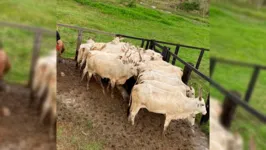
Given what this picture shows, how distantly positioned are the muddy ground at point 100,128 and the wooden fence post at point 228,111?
221mm

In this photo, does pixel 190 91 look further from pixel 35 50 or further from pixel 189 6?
pixel 35 50

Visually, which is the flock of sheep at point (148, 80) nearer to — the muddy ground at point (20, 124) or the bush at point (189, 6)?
the bush at point (189, 6)

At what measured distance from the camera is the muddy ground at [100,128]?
2.11ft

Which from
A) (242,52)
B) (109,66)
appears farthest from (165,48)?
(109,66)

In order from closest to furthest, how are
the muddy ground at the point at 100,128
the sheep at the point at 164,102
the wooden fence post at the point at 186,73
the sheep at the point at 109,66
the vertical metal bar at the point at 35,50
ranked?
the vertical metal bar at the point at 35,50 < the muddy ground at the point at 100,128 < the wooden fence post at the point at 186,73 < the sheep at the point at 164,102 < the sheep at the point at 109,66

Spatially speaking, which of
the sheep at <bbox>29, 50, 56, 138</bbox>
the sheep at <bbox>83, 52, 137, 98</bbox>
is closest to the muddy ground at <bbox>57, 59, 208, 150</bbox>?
the sheep at <bbox>29, 50, 56, 138</bbox>

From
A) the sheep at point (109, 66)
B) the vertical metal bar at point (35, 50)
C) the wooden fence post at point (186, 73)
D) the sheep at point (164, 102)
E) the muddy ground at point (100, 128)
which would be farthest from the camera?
the sheep at point (109, 66)

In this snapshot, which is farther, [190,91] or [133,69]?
[133,69]

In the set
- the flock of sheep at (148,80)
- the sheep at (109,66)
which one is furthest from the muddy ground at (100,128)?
the sheep at (109,66)

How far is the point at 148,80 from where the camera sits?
1.07 metres

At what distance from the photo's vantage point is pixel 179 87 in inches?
37.5

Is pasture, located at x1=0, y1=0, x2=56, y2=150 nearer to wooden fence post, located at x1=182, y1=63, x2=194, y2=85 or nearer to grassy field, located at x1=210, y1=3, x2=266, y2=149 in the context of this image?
grassy field, located at x1=210, y1=3, x2=266, y2=149

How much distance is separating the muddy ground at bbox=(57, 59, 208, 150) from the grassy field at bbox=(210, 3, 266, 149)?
229mm

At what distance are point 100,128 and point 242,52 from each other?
0.38 meters
